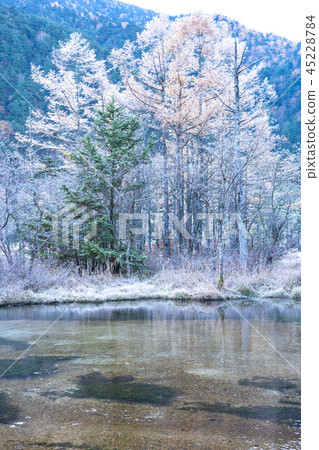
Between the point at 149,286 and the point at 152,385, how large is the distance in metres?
8.37

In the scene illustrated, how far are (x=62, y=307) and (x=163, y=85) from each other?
1194 cm

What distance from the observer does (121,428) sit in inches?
130

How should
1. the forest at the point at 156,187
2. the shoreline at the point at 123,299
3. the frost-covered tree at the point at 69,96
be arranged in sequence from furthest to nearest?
the frost-covered tree at the point at 69,96
the forest at the point at 156,187
the shoreline at the point at 123,299

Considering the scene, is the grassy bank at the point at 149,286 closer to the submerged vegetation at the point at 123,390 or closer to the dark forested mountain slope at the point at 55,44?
the submerged vegetation at the point at 123,390

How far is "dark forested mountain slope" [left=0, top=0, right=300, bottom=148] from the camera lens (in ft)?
104

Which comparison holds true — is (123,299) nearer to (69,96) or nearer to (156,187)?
(156,187)

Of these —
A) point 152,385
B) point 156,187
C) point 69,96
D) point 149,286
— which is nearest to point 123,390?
point 152,385

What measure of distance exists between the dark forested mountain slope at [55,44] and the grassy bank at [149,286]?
1610 centimetres

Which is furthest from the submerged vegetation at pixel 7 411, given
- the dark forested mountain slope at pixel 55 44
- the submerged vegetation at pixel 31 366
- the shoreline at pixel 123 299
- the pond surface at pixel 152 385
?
the dark forested mountain slope at pixel 55 44

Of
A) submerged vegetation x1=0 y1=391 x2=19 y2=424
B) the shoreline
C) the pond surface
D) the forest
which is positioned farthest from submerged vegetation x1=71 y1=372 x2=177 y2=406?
the forest

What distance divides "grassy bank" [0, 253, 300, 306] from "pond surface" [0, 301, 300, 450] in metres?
3.14

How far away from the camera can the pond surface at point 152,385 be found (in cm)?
316
